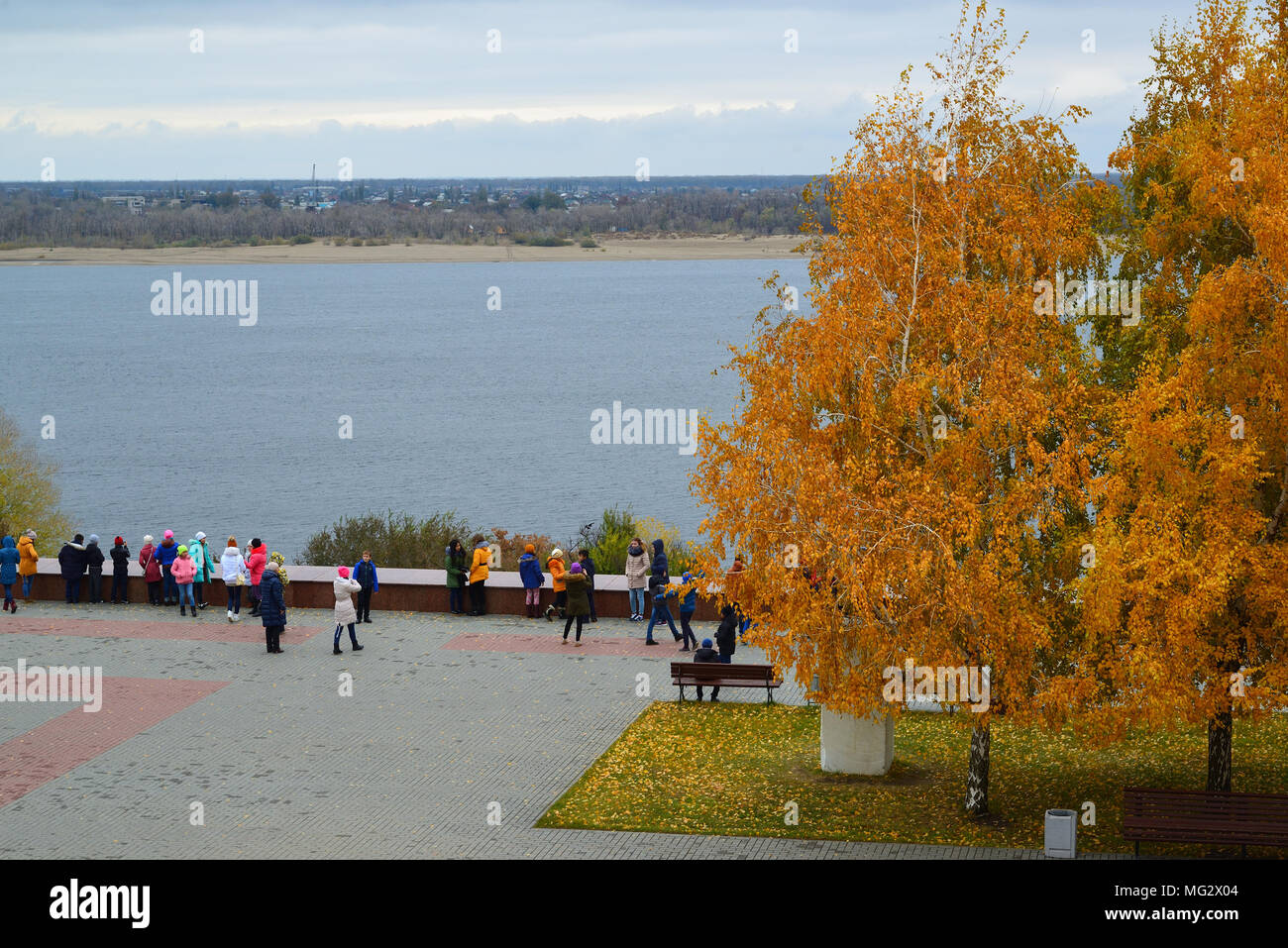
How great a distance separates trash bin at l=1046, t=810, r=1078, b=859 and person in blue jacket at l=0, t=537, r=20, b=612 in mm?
19018

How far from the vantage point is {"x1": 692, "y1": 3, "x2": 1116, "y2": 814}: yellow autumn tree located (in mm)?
14648

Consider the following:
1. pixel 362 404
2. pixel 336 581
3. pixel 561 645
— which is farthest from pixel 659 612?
pixel 362 404

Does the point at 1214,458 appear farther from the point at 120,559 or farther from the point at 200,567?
the point at 120,559

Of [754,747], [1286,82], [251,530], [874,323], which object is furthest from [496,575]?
[251,530]

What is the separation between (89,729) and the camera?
760 inches

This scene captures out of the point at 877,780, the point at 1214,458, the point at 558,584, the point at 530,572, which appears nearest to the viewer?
the point at 1214,458

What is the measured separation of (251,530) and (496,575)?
36.4 metres

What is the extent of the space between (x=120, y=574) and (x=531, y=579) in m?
7.73

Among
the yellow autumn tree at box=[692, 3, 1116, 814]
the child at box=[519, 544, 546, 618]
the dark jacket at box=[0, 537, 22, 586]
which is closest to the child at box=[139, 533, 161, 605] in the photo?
the dark jacket at box=[0, 537, 22, 586]

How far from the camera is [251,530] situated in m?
60.1

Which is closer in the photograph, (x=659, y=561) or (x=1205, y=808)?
(x=1205, y=808)

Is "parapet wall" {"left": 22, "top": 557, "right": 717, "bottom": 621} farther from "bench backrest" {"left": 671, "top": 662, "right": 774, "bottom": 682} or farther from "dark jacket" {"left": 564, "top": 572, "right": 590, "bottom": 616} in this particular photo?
"bench backrest" {"left": 671, "top": 662, "right": 774, "bottom": 682}

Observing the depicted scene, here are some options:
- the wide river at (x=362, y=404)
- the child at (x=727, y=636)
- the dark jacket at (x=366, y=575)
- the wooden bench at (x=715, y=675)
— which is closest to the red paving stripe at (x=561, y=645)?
the child at (x=727, y=636)

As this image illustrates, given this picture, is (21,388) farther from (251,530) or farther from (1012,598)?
(1012,598)
